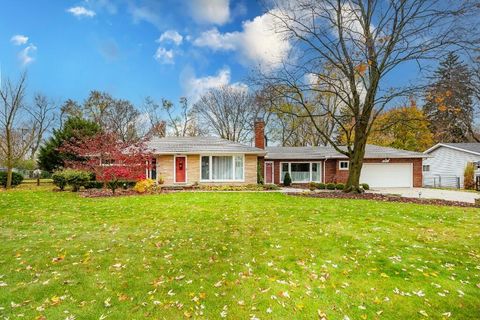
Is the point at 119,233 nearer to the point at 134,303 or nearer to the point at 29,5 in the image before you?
the point at 134,303

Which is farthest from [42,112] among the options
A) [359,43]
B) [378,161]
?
[378,161]

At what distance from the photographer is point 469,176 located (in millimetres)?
25344

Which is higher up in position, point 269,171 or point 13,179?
point 269,171

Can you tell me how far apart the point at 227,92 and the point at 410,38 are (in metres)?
23.2

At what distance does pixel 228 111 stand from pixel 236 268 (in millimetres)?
32151

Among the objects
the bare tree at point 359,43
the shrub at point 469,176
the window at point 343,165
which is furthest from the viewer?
the shrub at point 469,176

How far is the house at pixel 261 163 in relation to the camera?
2008 centimetres

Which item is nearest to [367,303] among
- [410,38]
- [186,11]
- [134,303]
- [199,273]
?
[199,273]

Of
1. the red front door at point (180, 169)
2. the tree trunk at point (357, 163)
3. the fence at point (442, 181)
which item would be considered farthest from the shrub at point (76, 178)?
the fence at point (442, 181)

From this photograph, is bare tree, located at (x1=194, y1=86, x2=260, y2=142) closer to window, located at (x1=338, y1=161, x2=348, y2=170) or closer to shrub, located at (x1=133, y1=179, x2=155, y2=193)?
window, located at (x1=338, y1=161, x2=348, y2=170)

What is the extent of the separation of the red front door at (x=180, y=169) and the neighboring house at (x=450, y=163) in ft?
70.4

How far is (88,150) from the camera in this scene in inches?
635

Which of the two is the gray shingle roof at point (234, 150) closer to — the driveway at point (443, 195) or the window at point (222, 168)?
the window at point (222, 168)

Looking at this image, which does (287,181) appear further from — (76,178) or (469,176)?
(469,176)
